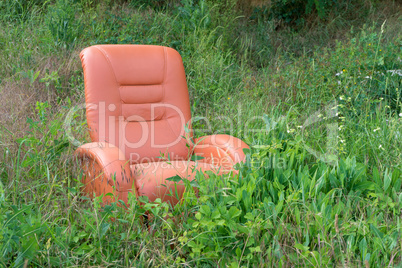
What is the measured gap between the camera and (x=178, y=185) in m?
2.25

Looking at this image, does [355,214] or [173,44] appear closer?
[355,214]

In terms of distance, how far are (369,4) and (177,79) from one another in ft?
15.1

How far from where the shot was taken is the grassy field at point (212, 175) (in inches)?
70.0

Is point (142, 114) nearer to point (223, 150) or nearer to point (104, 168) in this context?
point (223, 150)

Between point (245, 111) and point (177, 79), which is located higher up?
point (177, 79)

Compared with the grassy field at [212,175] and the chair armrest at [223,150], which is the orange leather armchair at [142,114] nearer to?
the chair armrest at [223,150]

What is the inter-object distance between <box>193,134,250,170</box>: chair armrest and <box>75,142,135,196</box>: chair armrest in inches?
20.9

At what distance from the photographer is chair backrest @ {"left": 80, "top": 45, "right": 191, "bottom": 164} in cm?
279

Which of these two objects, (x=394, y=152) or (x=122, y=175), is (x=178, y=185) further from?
(x=394, y=152)

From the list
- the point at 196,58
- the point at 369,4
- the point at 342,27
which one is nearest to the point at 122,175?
the point at 196,58

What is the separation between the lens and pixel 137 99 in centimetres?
297

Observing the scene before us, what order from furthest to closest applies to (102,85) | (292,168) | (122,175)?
(102,85), (292,168), (122,175)

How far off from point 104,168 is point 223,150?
85 cm

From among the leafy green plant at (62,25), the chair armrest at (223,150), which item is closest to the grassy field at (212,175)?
the leafy green plant at (62,25)
